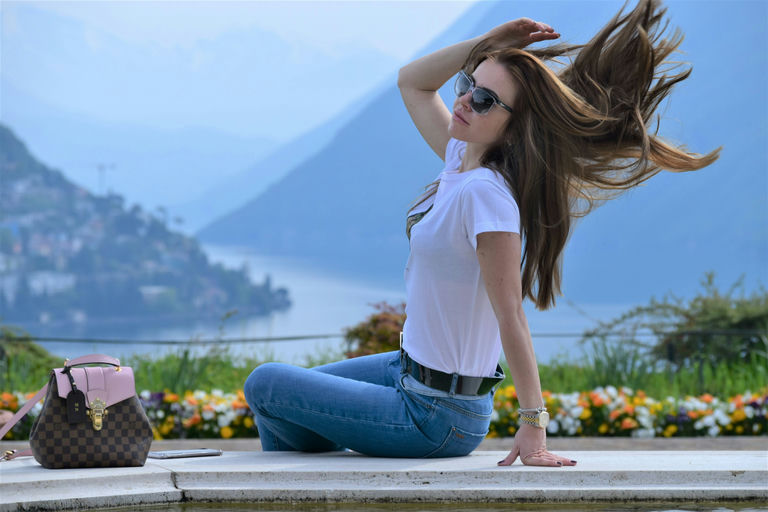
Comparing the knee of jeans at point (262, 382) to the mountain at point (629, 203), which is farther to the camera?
the mountain at point (629, 203)

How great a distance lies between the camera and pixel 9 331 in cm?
718

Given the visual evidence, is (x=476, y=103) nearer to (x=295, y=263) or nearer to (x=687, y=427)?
(x=687, y=427)

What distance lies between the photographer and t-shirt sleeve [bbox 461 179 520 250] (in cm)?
219

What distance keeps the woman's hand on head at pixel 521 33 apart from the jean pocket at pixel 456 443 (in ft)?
3.39

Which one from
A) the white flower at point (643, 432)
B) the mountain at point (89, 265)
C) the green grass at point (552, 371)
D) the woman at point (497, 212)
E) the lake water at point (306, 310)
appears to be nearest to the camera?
the woman at point (497, 212)

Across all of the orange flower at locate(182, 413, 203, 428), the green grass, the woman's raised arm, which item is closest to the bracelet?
the woman's raised arm

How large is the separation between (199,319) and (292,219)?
2575 centimetres

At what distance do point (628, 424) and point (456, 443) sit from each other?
316cm

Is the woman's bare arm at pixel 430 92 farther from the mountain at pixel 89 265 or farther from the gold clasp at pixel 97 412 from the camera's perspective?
the mountain at pixel 89 265

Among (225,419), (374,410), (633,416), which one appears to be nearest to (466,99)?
(374,410)

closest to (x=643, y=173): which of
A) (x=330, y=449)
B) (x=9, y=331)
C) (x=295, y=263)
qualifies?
(x=330, y=449)

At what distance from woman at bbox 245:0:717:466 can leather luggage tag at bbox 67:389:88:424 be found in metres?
0.43

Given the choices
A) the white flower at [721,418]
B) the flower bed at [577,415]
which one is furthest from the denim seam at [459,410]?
the white flower at [721,418]

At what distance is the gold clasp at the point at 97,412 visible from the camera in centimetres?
240
